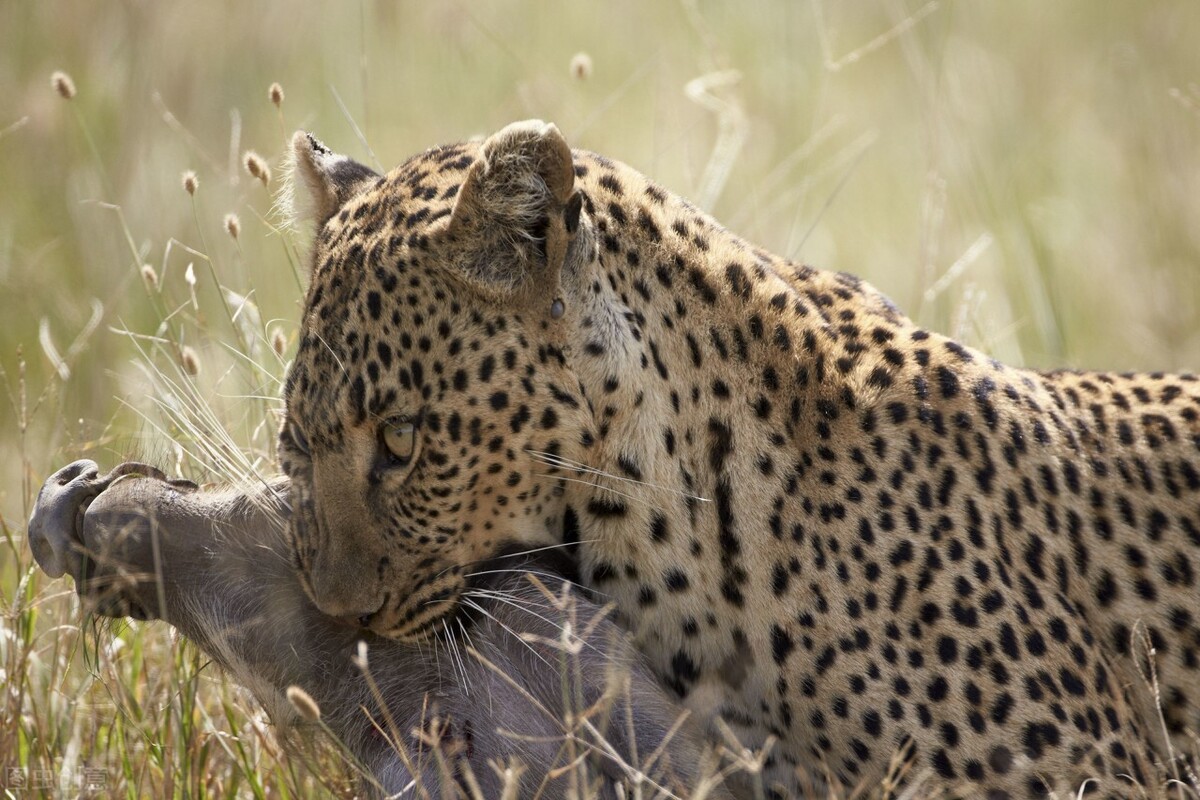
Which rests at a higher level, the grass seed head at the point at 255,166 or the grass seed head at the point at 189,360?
the grass seed head at the point at 255,166

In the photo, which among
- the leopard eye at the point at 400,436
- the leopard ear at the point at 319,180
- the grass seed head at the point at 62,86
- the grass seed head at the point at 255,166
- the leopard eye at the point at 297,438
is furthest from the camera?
the grass seed head at the point at 62,86

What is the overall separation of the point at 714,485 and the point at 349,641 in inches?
49.9

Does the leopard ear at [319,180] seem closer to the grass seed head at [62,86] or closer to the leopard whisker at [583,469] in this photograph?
the grass seed head at [62,86]

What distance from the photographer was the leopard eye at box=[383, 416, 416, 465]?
5141 mm

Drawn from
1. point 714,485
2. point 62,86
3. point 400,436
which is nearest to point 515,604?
point 400,436

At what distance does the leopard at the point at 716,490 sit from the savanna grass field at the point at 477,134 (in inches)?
31.4

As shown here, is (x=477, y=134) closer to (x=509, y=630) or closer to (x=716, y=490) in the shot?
(x=716, y=490)

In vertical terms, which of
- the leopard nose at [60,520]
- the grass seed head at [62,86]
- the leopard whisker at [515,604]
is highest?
the grass seed head at [62,86]

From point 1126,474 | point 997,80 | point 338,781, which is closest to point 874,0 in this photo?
point 997,80

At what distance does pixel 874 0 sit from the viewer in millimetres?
14125

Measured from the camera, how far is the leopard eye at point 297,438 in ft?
17.7

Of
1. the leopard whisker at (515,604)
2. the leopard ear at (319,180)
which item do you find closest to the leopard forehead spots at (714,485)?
the leopard whisker at (515,604)

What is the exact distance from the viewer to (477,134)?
9.98 meters

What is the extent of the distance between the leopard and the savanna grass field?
2.62ft
